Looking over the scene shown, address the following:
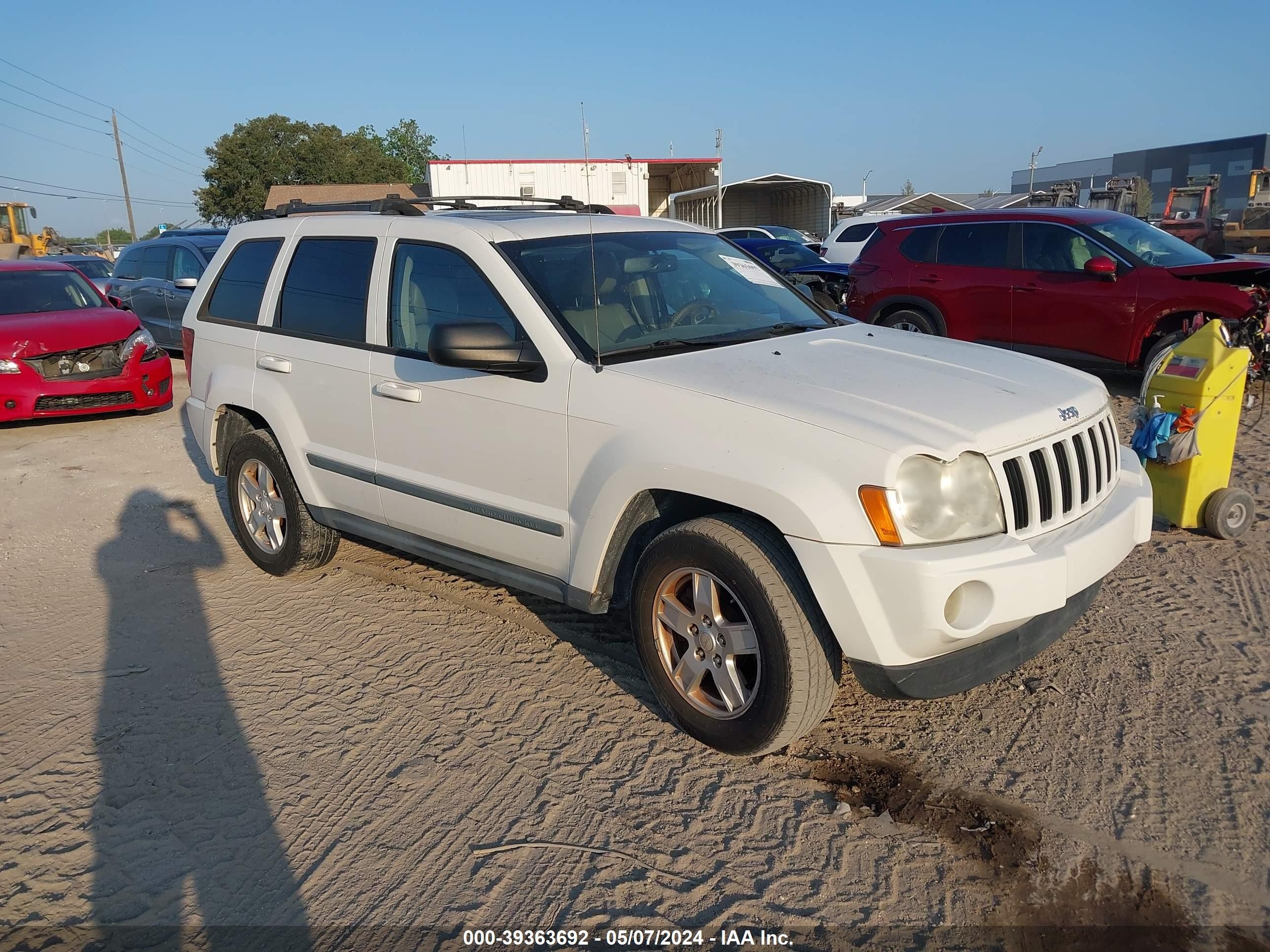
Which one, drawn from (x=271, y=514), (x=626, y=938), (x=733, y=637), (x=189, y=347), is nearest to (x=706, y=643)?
(x=733, y=637)

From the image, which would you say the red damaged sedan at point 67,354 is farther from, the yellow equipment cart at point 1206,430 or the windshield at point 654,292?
the yellow equipment cart at point 1206,430

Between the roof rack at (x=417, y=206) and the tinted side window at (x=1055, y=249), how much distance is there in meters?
5.51

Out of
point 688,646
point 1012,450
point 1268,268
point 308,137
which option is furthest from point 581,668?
point 308,137

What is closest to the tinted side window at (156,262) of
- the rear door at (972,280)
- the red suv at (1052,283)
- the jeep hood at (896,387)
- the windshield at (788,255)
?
the windshield at (788,255)

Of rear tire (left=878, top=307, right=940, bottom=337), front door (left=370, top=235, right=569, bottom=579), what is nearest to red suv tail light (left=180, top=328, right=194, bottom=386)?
front door (left=370, top=235, right=569, bottom=579)

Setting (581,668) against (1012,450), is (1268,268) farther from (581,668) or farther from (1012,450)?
(581,668)

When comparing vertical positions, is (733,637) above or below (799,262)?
below

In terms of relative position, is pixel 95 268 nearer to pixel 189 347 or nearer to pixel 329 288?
pixel 189 347

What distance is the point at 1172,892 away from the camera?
2721 mm

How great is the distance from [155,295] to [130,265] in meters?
1.44

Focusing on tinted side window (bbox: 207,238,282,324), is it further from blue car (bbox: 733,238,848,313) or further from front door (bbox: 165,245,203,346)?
front door (bbox: 165,245,203,346)

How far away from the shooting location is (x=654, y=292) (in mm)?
4262

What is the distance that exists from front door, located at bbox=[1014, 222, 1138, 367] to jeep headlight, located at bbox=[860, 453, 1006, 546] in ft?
22.3

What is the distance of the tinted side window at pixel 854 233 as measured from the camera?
1966 centimetres
